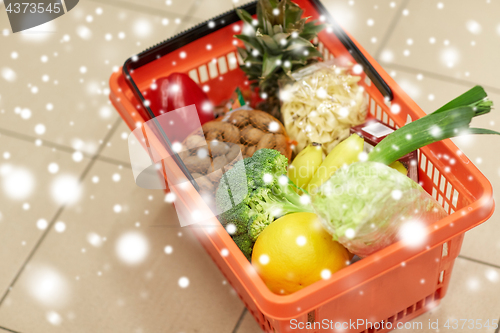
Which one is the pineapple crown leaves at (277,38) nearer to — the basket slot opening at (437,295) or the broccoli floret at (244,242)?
the broccoli floret at (244,242)

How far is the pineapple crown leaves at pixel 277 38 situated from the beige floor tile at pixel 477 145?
40 centimetres

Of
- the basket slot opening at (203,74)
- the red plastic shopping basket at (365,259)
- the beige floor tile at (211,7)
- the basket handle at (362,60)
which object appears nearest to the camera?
the red plastic shopping basket at (365,259)

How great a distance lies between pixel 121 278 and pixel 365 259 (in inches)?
25.0

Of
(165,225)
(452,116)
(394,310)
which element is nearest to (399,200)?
(452,116)

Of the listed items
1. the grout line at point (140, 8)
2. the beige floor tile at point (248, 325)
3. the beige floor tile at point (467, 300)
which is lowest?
the beige floor tile at point (248, 325)

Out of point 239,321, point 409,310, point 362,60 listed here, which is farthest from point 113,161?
point 409,310

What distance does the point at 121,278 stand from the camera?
3.89 feet

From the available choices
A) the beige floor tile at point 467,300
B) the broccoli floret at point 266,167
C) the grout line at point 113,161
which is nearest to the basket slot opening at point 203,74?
the grout line at point 113,161

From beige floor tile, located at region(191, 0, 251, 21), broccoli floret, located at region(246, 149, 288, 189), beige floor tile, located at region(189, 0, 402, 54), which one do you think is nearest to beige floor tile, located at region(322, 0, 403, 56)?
beige floor tile, located at region(189, 0, 402, 54)

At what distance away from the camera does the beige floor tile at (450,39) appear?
4.66 ft

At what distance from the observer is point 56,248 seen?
1252 millimetres

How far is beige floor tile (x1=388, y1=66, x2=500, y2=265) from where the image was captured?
44.9 inches

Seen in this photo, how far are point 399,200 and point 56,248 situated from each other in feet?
2.78

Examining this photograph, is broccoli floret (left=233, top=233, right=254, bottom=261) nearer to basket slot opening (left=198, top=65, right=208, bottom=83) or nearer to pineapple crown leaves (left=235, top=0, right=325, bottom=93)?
pineapple crown leaves (left=235, top=0, right=325, bottom=93)
